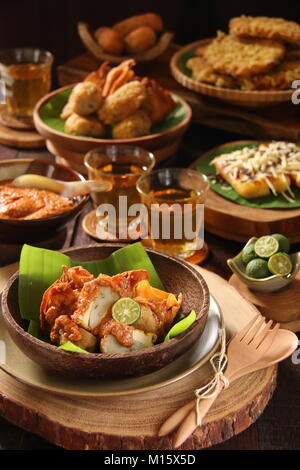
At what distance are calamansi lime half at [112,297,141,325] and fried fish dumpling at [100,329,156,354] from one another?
34mm

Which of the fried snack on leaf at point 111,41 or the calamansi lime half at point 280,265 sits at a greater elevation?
the fried snack on leaf at point 111,41

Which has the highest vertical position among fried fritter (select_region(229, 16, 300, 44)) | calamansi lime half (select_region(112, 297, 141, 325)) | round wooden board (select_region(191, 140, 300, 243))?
fried fritter (select_region(229, 16, 300, 44))

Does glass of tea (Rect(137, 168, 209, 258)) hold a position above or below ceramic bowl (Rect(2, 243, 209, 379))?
below

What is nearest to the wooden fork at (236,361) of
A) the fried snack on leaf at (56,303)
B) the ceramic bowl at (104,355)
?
the ceramic bowl at (104,355)

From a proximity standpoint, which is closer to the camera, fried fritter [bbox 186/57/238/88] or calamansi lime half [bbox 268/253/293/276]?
calamansi lime half [bbox 268/253/293/276]

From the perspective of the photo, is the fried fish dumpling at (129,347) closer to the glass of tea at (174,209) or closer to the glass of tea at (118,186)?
the glass of tea at (174,209)

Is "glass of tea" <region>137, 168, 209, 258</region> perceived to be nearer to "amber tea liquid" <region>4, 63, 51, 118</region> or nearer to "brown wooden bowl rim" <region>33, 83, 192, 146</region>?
"brown wooden bowl rim" <region>33, 83, 192, 146</region>

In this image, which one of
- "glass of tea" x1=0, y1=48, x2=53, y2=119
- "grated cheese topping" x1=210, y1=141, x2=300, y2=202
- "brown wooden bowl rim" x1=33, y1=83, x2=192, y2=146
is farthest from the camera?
"glass of tea" x1=0, y1=48, x2=53, y2=119

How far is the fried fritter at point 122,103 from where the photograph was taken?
276 centimetres

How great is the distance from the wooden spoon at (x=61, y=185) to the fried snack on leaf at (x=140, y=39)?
1277 millimetres

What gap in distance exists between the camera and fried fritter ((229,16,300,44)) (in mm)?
2994

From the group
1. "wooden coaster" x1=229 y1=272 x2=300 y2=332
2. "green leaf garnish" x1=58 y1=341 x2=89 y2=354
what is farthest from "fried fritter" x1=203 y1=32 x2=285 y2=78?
"green leaf garnish" x1=58 y1=341 x2=89 y2=354
